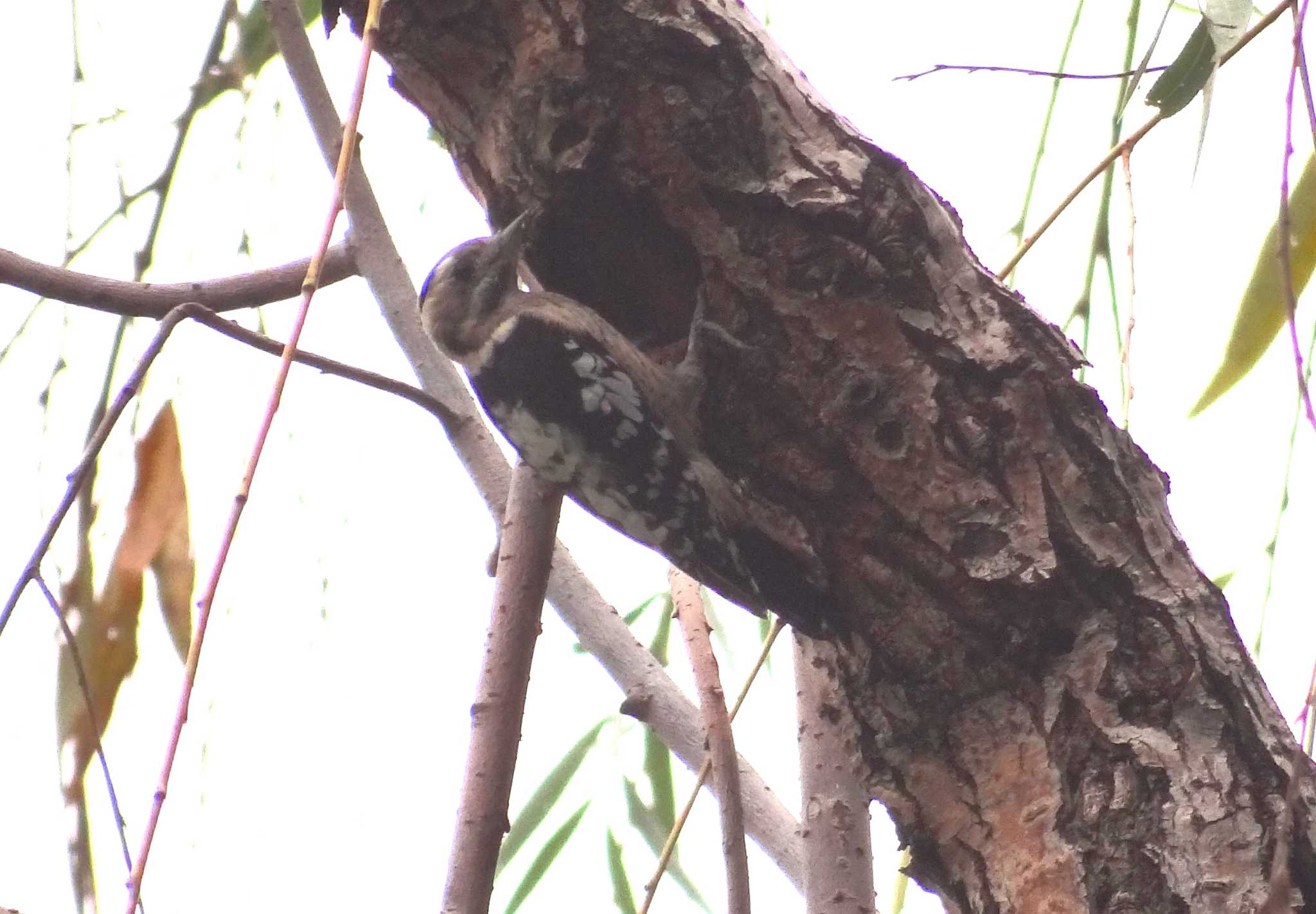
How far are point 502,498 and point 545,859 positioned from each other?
0.97 m

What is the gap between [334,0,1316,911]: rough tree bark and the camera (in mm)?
1686

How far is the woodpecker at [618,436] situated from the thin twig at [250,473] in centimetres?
104

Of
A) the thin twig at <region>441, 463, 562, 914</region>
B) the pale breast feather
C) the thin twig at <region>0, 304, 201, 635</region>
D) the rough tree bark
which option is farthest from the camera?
the pale breast feather

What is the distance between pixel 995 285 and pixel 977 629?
0.50 m

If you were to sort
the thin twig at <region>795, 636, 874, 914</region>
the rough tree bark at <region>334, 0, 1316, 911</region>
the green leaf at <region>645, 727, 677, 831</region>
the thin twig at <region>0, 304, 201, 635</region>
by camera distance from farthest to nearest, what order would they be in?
1. the green leaf at <region>645, 727, 677, 831</region>
2. the thin twig at <region>795, 636, 874, 914</region>
3. the rough tree bark at <region>334, 0, 1316, 911</region>
4. the thin twig at <region>0, 304, 201, 635</region>

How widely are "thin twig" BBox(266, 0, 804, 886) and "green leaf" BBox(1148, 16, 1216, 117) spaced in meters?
1.24

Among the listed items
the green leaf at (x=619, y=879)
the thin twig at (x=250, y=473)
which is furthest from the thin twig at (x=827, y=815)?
the thin twig at (x=250, y=473)

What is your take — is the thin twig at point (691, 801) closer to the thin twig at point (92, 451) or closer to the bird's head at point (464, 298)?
the thin twig at point (92, 451)

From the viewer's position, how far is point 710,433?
6.77 feet

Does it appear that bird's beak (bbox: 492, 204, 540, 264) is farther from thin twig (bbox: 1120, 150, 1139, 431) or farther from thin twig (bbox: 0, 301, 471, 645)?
thin twig (bbox: 1120, 150, 1139, 431)

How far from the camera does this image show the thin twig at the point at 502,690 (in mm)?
1790

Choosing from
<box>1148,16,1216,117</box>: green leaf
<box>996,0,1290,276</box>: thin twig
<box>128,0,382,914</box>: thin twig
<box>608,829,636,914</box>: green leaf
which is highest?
<box>1148,16,1216,117</box>: green leaf

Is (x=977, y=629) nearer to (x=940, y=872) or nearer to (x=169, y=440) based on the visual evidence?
(x=940, y=872)

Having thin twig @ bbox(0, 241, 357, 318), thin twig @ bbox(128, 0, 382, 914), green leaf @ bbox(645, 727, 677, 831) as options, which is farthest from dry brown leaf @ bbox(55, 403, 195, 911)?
green leaf @ bbox(645, 727, 677, 831)
